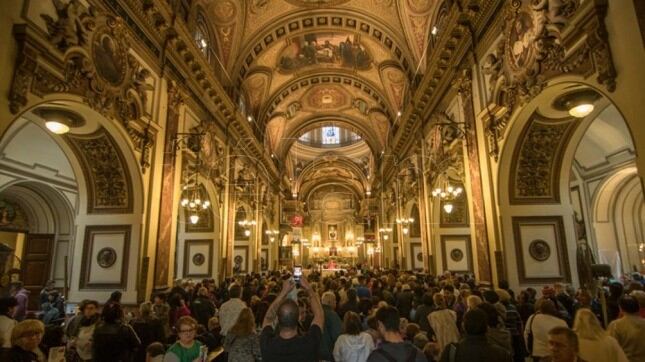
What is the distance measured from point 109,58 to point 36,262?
29.8 ft

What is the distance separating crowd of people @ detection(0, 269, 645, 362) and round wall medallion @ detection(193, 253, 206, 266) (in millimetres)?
6386

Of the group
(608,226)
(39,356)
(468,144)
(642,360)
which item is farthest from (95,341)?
(608,226)

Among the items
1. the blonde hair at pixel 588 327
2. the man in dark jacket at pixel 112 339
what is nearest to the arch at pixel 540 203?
the blonde hair at pixel 588 327

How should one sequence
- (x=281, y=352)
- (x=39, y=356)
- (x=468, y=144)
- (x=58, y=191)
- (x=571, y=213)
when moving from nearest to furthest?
(x=281, y=352) → (x=39, y=356) → (x=571, y=213) → (x=468, y=144) → (x=58, y=191)

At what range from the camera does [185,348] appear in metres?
3.51

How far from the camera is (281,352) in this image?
106 inches

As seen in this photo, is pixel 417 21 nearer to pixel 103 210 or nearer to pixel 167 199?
pixel 167 199

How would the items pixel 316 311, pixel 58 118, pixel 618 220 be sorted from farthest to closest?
pixel 618 220 < pixel 58 118 < pixel 316 311

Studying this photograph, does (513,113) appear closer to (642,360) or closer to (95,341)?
(642,360)

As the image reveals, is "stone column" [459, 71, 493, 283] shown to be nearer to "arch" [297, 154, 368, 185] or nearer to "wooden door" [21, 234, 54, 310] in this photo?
"wooden door" [21, 234, 54, 310]

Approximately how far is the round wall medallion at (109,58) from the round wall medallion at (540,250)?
8736 millimetres

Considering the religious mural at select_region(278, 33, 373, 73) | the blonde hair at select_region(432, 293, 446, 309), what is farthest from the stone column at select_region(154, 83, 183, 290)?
the religious mural at select_region(278, 33, 373, 73)

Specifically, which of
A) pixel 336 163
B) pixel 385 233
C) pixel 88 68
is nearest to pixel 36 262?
pixel 88 68

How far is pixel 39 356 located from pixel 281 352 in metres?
2.28
